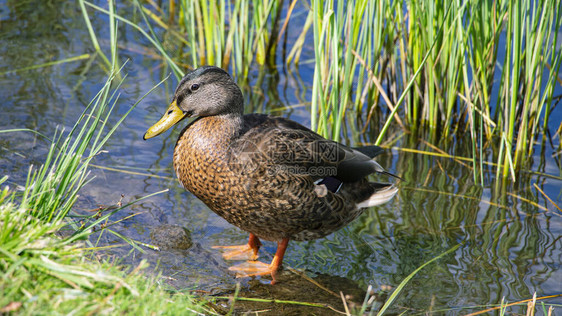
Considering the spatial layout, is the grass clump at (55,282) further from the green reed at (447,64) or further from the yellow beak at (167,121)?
Answer: the green reed at (447,64)

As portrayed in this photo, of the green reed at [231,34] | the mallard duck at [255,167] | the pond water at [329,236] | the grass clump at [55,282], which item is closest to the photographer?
the grass clump at [55,282]

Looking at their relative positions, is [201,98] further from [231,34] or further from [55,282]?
[231,34]

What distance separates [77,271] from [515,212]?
347 cm

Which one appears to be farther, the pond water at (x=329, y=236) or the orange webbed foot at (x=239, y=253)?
the orange webbed foot at (x=239, y=253)

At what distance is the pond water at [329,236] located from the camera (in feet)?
11.6

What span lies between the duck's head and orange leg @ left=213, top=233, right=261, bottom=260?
2.94ft

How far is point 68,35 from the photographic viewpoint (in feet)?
20.4

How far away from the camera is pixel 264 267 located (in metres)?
3.67

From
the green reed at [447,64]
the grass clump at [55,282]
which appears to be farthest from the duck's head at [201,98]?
the grass clump at [55,282]

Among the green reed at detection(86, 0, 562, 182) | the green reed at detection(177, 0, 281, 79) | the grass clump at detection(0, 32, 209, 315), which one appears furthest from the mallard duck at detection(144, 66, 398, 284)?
the green reed at detection(177, 0, 281, 79)

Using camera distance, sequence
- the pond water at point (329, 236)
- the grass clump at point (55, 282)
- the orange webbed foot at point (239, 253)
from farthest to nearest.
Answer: the orange webbed foot at point (239, 253), the pond water at point (329, 236), the grass clump at point (55, 282)

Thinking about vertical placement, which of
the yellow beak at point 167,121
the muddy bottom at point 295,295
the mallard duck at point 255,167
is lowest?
the muddy bottom at point 295,295

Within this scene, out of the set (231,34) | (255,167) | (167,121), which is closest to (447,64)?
(231,34)

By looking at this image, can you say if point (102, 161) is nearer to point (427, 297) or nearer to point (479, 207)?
point (427, 297)
